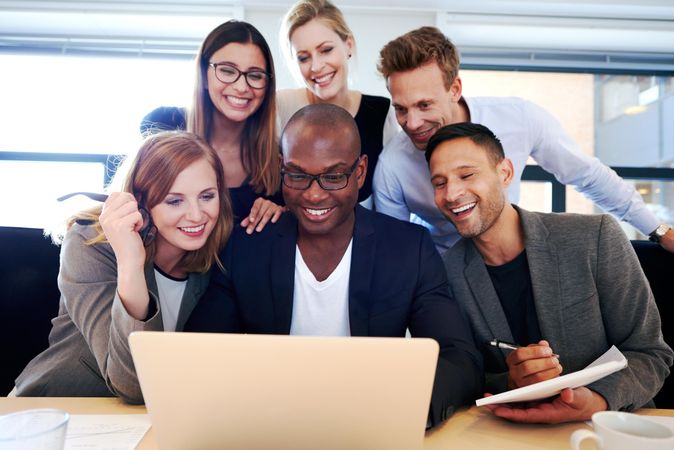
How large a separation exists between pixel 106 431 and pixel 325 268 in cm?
77

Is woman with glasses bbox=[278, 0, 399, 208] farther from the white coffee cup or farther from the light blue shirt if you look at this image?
the white coffee cup

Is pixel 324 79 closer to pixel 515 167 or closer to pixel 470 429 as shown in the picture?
pixel 515 167

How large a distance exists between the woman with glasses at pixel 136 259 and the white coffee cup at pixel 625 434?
1.02 metres

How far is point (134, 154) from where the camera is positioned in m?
1.65

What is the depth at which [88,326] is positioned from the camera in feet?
4.71

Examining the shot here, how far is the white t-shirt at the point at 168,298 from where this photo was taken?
1.64 m

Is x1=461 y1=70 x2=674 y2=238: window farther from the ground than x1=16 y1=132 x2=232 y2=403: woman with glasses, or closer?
farther from the ground

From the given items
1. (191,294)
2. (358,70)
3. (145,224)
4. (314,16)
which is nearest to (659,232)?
(314,16)

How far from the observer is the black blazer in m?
1.57

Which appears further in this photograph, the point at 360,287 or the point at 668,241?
the point at 668,241

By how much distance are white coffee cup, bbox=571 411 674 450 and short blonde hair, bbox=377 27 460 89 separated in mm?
1436

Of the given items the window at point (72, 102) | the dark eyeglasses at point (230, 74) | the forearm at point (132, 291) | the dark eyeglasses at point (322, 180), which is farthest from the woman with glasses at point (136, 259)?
the window at point (72, 102)

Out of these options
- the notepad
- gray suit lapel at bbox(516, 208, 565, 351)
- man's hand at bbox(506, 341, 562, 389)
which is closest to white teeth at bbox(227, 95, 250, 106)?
gray suit lapel at bbox(516, 208, 565, 351)

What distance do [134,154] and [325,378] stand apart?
1148 mm
